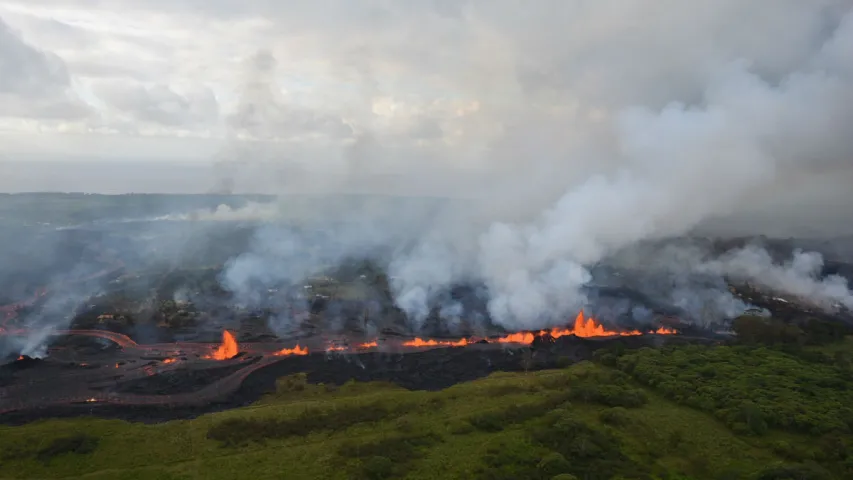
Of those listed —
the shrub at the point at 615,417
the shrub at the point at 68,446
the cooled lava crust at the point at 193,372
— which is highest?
the cooled lava crust at the point at 193,372

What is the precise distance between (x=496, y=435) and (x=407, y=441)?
798 centimetres

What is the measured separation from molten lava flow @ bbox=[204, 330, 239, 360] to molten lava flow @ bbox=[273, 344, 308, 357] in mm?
5583

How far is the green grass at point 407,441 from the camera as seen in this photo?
42.1 m

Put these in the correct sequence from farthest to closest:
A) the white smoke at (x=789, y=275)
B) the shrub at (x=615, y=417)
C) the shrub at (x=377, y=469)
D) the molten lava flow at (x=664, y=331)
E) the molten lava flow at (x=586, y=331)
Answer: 1. the white smoke at (x=789, y=275)
2. the molten lava flow at (x=664, y=331)
3. the molten lava flow at (x=586, y=331)
4. the shrub at (x=615, y=417)
5. the shrub at (x=377, y=469)

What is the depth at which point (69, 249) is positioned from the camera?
138875 millimetres

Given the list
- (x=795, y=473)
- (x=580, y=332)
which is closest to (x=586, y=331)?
(x=580, y=332)

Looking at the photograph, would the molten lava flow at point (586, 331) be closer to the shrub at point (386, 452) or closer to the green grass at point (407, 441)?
the green grass at point (407, 441)

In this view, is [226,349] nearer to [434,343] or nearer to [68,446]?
[68,446]

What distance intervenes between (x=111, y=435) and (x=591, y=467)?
132 ft

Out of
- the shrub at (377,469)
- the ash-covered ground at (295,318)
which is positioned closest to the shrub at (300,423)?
the ash-covered ground at (295,318)

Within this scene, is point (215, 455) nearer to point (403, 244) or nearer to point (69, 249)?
point (403, 244)

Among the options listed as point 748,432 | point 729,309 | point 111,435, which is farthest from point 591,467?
point 729,309

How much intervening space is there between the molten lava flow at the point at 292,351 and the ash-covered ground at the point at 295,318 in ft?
1.48

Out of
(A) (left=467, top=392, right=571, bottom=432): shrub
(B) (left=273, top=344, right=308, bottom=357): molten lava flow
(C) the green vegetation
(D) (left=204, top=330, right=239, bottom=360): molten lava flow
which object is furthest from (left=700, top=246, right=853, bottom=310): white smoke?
(D) (left=204, top=330, right=239, bottom=360): molten lava flow
